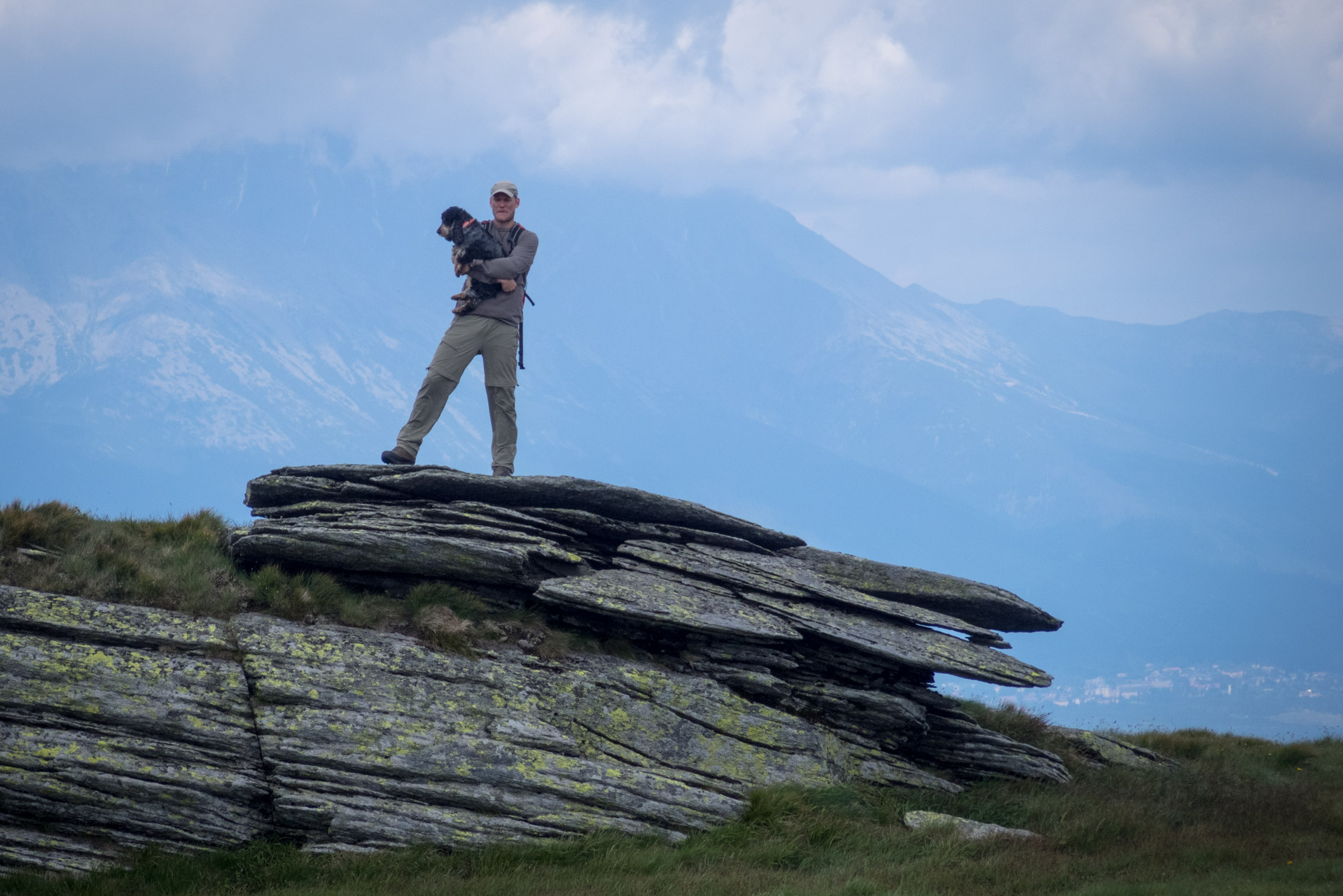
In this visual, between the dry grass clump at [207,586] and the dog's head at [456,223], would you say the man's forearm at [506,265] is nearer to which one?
the dog's head at [456,223]

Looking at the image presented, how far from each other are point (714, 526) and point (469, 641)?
561cm

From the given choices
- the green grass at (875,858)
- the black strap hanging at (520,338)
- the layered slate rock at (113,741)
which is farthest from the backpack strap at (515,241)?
the green grass at (875,858)

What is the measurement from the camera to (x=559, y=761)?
36.1ft

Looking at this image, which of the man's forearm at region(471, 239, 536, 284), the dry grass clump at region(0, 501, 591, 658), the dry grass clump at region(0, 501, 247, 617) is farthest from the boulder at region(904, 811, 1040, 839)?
the man's forearm at region(471, 239, 536, 284)

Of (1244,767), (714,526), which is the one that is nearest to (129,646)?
(714,526)

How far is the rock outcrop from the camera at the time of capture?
9.90 m

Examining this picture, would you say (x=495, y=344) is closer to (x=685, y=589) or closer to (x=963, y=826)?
(x=685, y=589)

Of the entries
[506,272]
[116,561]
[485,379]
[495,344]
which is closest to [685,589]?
[485,379]

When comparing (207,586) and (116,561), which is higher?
(116,561)

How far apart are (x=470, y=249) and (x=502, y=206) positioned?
1.13m

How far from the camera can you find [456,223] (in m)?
17.2

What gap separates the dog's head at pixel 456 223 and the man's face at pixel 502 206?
1.79 ft

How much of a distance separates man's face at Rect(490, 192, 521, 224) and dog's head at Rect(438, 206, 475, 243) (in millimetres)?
546

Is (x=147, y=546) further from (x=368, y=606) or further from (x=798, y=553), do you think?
(x=798, y=553)
